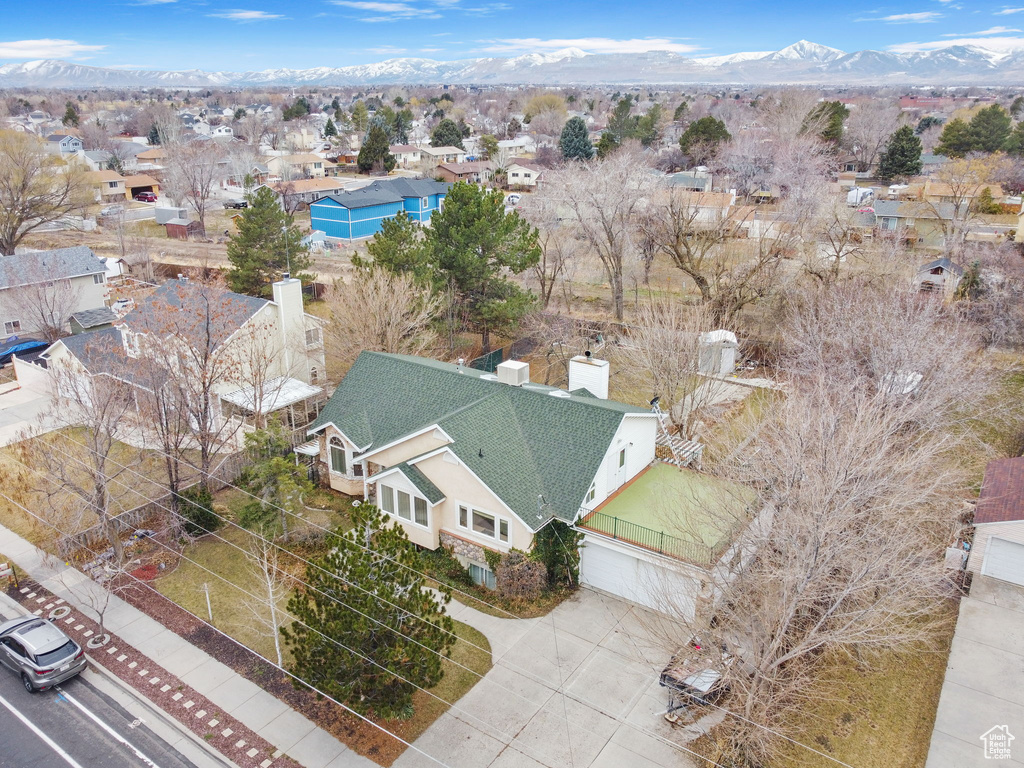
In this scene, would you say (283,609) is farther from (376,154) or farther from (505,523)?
(376,154)

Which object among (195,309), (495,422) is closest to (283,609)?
(495,422)

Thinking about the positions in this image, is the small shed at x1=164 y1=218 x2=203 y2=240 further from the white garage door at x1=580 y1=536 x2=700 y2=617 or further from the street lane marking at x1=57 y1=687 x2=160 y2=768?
the white garage door at x1=580 y1=536 x2=700 y2=617

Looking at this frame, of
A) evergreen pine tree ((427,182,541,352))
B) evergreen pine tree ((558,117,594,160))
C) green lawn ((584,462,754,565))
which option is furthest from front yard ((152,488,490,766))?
evergreen pine tree ((558,117,594,160))

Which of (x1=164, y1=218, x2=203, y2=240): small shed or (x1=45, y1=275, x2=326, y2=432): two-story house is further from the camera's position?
(x1=164, y1=218, x2=203, y2=240): small shed

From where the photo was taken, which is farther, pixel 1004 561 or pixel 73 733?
pixel 1004 561

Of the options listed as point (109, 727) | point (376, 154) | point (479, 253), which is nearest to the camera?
point (109, 727)
